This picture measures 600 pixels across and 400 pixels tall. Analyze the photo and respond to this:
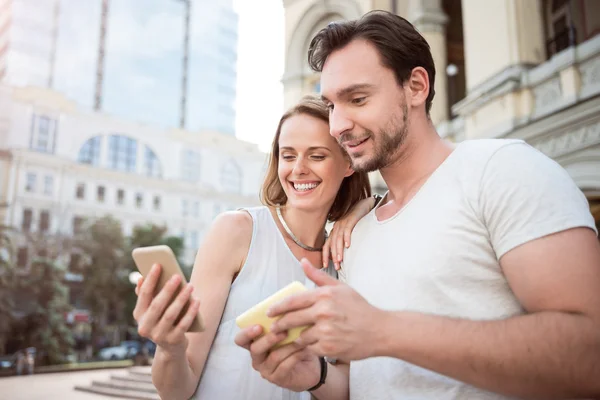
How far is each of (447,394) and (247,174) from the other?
53.4 m

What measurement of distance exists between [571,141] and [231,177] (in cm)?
4797

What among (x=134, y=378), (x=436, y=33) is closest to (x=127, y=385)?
(x=134, y=378)

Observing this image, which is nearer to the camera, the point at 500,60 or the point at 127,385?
the point at 500,60

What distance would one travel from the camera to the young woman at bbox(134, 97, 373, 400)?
1.95 meters

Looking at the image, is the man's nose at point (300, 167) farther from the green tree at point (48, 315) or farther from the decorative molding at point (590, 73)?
the green tree at point (48, 315)

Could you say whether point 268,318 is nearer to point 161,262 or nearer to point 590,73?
point 161,262

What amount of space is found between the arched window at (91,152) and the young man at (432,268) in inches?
1839

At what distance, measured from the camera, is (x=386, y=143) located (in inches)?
69.3

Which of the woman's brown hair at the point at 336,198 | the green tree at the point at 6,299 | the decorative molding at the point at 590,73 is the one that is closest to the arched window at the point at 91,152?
the green tree at the point at 6,299

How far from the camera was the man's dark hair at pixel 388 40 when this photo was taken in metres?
1.77

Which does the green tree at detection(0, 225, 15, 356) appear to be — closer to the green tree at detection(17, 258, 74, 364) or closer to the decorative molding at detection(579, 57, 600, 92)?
the green tree at detection(17, 258, 74, 364)

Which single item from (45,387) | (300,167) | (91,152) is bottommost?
(45,387)

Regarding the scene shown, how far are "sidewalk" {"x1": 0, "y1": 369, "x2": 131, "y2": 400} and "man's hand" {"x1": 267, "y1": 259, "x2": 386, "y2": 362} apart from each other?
16601 millimetres

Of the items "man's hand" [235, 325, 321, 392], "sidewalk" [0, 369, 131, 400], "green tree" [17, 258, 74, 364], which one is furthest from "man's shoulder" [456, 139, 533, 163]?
"green tree" [17, 258, 74, 364]
